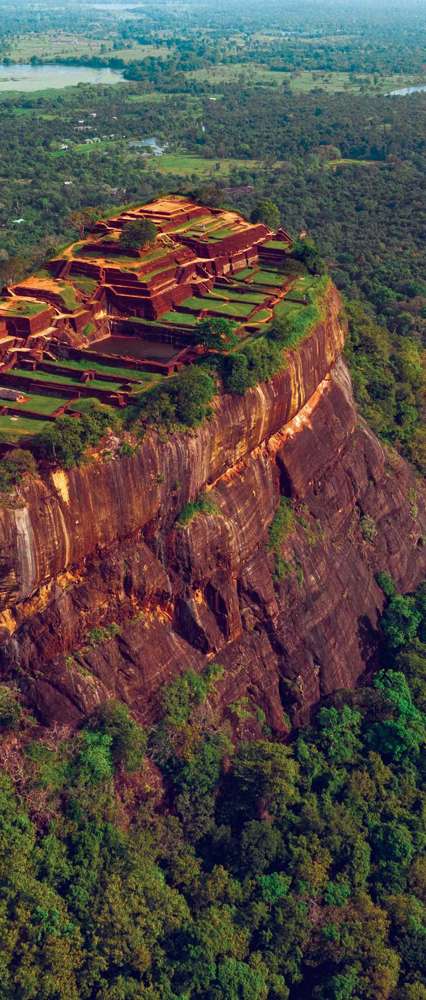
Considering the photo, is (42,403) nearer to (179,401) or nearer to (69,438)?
(69,438)

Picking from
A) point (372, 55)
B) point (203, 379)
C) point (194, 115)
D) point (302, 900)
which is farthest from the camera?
point (372, 55)

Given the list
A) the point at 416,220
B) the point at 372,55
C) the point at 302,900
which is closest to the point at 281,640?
the point at 302,900

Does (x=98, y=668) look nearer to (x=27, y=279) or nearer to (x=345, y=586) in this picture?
(x=345, y=586)

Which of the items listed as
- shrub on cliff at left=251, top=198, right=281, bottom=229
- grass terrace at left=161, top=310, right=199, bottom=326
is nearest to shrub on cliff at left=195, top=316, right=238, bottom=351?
grass terrace at left=161, top=310, right=199, bottom=326

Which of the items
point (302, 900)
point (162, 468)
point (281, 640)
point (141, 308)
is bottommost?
point (302, 900)

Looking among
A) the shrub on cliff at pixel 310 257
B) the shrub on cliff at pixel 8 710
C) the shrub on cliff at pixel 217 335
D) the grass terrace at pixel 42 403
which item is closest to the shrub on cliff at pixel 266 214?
the shrub on cliff at pixel 310 257

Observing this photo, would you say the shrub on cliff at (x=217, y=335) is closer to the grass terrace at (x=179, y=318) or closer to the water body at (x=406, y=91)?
the grass terrace at (x=179, y=318)

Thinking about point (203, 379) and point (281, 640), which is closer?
point (203, 379)

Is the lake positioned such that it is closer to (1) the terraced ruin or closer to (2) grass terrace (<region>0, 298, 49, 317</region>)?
→ (1) the terraced ruin
